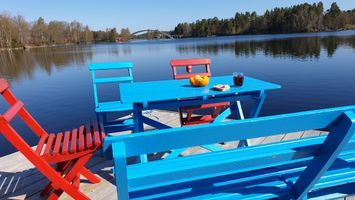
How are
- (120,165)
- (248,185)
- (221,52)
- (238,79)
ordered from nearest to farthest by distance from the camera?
1. (120,165)
2. (248,185)
3. (238,79)
4. (221,52)

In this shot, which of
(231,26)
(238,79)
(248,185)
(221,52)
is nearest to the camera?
(248,185)

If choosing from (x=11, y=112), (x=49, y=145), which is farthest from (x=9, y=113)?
(x=49, y=145)

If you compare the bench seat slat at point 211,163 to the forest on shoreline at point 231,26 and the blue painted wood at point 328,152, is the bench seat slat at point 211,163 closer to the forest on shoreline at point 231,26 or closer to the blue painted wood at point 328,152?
the blue painted wood at point 328,152

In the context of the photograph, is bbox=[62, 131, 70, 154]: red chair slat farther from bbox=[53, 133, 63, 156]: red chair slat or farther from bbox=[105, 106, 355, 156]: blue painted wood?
bbox=[105, 106, 355, 156]: blue painted wood

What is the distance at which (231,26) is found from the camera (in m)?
109

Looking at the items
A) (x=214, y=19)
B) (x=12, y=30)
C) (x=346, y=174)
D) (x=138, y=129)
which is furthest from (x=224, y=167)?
(x=214, y=19)

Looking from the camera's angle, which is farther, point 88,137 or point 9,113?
point 88,137

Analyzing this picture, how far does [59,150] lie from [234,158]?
1.68 meters

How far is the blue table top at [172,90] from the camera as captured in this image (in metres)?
2.55

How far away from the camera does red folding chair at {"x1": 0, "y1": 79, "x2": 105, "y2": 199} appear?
2041mm

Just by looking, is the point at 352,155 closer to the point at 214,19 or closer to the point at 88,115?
the point at 88,115

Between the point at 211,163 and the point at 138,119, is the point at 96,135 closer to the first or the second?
the point at 138,119

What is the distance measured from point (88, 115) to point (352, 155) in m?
8.91

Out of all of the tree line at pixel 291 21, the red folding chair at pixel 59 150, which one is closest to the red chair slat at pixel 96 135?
the red folding chair at pixel 59 150
